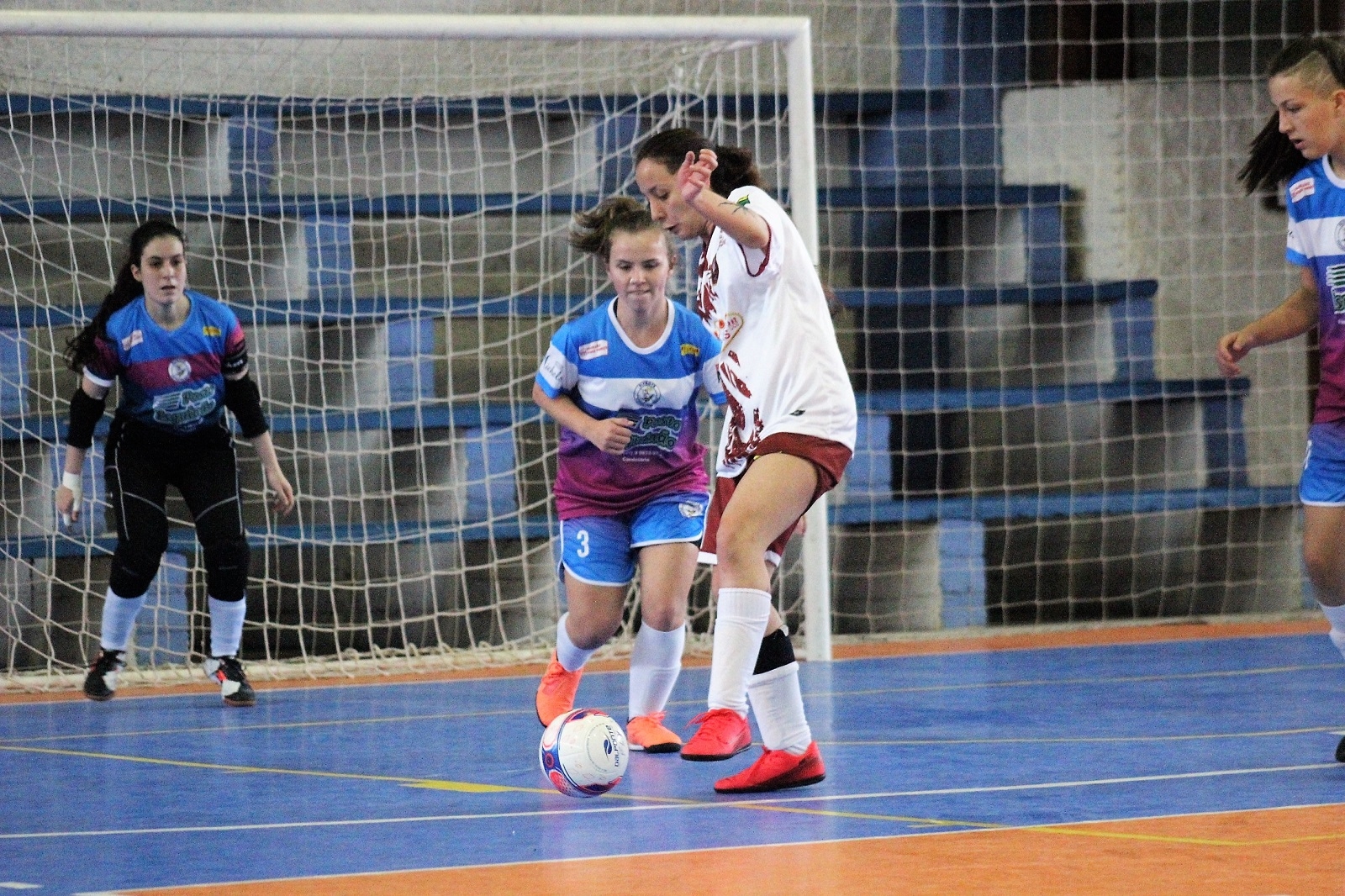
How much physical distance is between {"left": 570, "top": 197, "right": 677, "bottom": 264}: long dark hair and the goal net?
2.64 m

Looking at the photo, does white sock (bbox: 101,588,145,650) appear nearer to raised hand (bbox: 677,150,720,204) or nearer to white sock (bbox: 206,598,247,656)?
white sock (bbox: 206,598,247,656)

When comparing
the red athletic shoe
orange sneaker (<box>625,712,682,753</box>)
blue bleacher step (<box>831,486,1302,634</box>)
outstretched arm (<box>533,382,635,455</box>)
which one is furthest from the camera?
blue bleacher step (<box>831,486,1302,634</box>)

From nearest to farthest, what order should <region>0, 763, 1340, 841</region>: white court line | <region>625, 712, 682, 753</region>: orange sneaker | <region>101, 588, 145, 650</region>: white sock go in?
<region>0, 763, 1340, 841</region>: white court line → <region>625, 712, 682, 753</region>: orange sneaker → <region>101, 588, 145, 650</region>: white sock

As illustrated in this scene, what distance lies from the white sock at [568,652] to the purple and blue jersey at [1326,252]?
1.99 metres

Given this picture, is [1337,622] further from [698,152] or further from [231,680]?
[231,680]

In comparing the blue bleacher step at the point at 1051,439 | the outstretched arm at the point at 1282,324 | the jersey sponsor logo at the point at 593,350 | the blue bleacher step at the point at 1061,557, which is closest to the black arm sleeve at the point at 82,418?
the jersey sponsor logo at the point at 593,350

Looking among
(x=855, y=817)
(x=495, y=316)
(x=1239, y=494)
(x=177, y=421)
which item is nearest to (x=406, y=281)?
(x=495, y=316)

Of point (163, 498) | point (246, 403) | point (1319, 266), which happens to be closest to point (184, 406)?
point (246, 403)

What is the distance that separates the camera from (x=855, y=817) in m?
3.37

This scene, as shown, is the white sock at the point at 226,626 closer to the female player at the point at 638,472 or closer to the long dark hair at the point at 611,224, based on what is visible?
the female player at the point at 638,472

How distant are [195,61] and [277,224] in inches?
39.5

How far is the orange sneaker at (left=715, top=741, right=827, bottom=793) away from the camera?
371cm

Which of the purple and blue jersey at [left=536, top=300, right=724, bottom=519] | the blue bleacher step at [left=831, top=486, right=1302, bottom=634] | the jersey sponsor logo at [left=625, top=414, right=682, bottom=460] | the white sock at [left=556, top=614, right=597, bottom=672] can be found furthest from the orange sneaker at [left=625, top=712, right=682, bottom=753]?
the blue bleacher step at [left=831, top=486, right=1302, bottom=634]

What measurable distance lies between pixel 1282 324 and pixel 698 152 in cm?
145
